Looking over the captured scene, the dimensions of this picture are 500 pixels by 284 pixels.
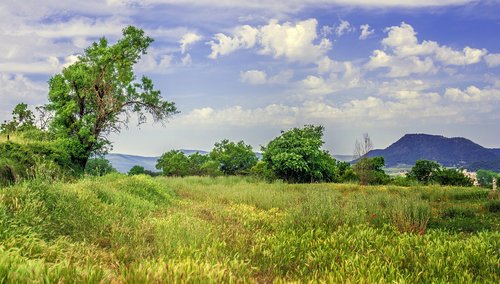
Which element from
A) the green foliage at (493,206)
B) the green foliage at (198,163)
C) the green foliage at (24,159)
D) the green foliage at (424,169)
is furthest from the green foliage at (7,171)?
the green foliage at (198,163)

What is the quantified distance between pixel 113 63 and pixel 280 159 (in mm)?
14332

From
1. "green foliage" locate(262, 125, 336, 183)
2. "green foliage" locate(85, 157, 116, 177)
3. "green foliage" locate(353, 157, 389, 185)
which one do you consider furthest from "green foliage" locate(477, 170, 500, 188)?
"green foliage" locate(85, 157, 116, 177)

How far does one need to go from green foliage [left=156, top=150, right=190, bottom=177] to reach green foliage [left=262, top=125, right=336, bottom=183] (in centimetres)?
2174

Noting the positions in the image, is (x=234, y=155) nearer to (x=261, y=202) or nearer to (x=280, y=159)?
(x=280, y=159)

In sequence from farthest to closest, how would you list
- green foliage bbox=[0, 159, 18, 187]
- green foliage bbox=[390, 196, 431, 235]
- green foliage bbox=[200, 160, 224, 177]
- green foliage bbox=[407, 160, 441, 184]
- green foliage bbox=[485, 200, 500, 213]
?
green foliage bbox=[200, 160, 224, 177] → green foliage bbox=[407, 160, 441, 184] → green foliage bbox=[485, 200, 500, 213] → green foliage bbox=[0, 159, 18, 187] → green foliage bbox=[390, 196, 431, 235]

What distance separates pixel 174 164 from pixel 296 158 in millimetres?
27344

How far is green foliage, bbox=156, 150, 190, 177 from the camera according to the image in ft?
180

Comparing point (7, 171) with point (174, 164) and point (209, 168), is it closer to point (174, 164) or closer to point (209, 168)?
point (209, 168)

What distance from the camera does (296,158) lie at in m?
32.2

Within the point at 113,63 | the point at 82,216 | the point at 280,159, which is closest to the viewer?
the point at 82,216

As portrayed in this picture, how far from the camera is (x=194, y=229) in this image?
25.5 ft

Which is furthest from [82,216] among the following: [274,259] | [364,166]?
[364,166]

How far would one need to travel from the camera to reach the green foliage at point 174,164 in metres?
54.8

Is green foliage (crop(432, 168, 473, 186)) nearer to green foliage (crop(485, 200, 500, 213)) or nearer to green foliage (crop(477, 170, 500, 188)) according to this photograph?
green foliage (crop(477, 170, 500, 188))
